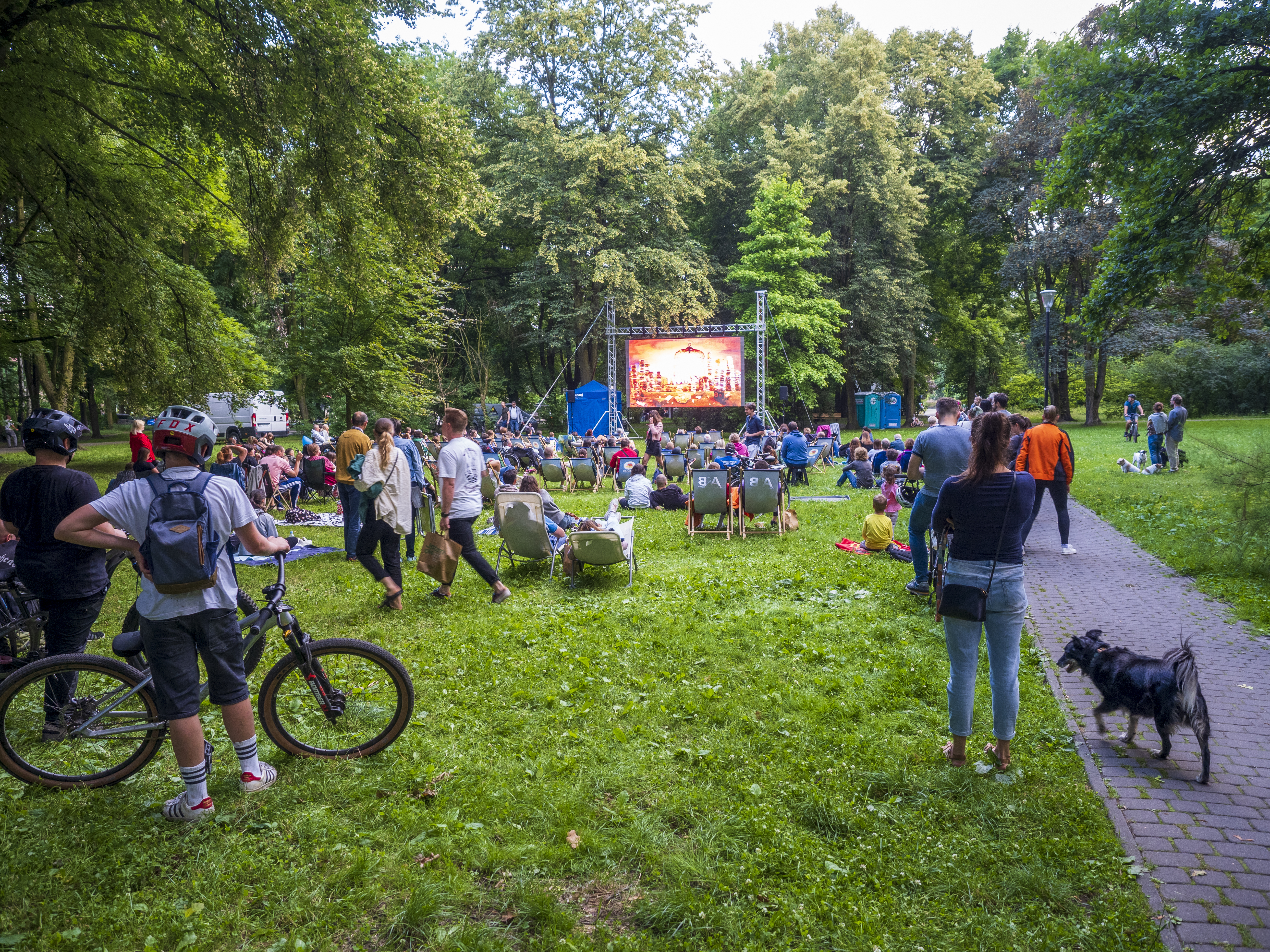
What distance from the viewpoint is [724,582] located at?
26.2 ft

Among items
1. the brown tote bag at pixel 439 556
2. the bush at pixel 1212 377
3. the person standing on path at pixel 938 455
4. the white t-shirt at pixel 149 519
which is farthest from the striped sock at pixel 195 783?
the bush at pixel 1212 377

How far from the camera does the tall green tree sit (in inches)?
1228

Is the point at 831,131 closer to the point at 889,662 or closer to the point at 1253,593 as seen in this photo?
the point at 1253,593

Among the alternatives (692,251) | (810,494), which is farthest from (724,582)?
(692,251)

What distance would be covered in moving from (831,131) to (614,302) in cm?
1274

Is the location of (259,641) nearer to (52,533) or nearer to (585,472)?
(52,533)

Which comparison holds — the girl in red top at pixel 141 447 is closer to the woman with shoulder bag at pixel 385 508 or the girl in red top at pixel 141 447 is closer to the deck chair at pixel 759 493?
the woman with shoulder bag at pixel 385 508

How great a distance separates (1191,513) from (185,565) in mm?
13242

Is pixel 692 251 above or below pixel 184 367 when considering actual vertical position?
above

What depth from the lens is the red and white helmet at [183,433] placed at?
10.6ft

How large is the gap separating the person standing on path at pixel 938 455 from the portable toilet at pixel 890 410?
1061 inches

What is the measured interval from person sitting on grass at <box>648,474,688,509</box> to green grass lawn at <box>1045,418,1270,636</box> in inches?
233

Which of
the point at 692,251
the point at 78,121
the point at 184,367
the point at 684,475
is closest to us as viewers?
the point at 78,121

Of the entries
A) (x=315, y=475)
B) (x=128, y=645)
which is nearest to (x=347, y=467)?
(x=128, y=645)
